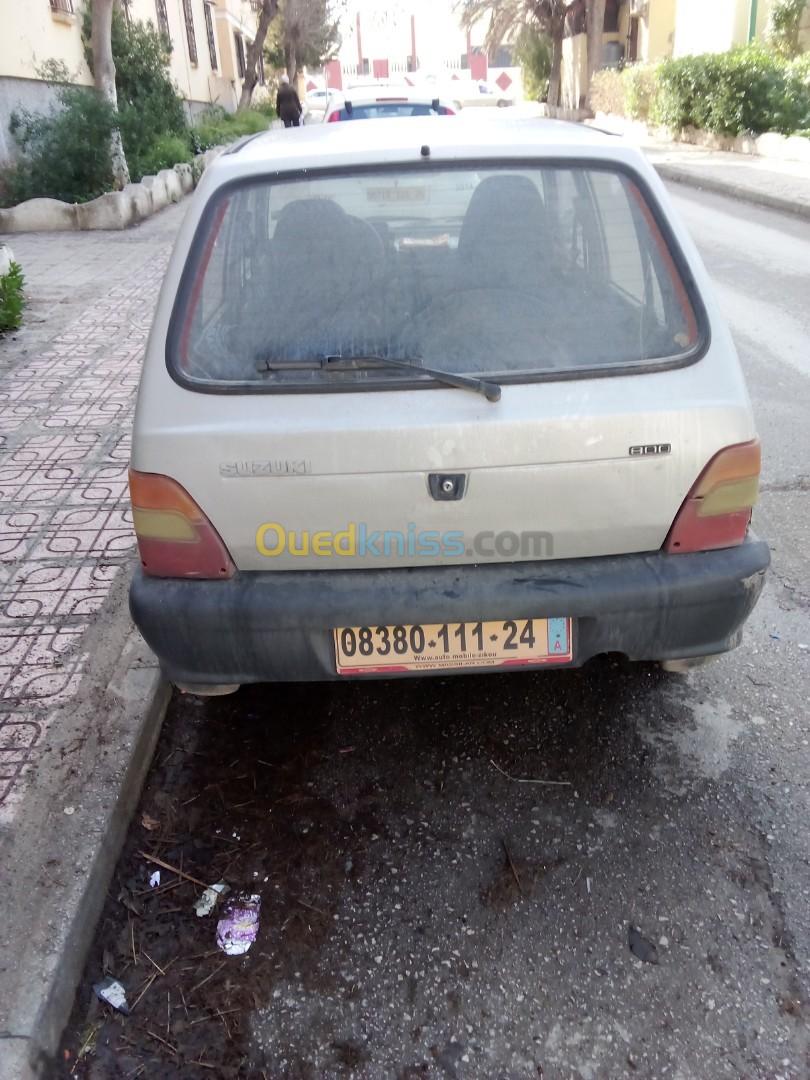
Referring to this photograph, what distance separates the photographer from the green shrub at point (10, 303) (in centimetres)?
796

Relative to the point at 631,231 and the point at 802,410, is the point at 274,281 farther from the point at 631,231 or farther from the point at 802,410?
the point at 802,410

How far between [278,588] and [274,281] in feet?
2.72

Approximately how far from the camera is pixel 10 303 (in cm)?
801

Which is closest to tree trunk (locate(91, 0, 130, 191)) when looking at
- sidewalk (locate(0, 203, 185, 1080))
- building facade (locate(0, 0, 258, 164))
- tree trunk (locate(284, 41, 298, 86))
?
building facade (locate(0, 0, 258, 164))

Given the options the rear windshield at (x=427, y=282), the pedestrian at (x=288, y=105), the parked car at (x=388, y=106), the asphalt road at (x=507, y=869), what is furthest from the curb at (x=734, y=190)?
the asphalt road at (x=507, y=869)

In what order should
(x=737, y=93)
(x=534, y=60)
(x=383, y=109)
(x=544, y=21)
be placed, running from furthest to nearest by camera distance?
1. (x=534, y=60)
2. (x=544, y=21)
3. (x=737, y=93)
4. (x=383, y=109)

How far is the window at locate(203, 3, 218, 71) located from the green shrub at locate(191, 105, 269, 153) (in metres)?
4.98

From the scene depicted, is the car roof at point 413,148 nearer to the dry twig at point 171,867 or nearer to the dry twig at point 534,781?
the dry twig at point 534,781

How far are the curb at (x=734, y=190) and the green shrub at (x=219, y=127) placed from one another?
8439mm

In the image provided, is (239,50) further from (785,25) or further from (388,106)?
(388,106)

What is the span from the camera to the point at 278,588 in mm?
2502

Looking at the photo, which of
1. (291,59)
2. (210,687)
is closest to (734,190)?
(210,687)

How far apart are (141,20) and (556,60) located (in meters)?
20.6

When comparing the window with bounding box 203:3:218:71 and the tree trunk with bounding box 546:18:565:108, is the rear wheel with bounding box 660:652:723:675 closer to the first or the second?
the window with bounding box 203:3:218:71
